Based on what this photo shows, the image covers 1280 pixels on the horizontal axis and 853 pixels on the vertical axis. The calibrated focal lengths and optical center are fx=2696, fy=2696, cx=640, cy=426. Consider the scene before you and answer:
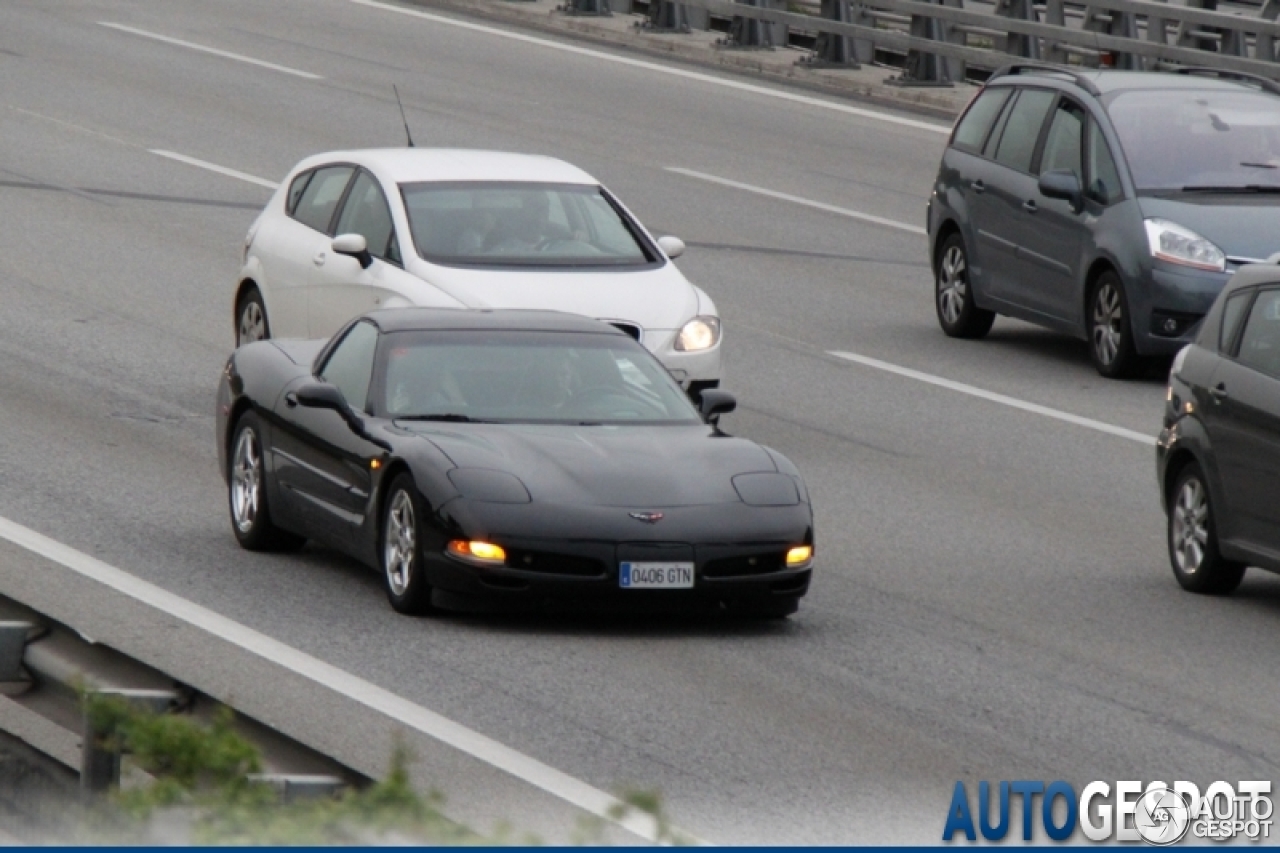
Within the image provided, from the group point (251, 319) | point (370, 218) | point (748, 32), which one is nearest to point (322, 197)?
point (370, 218)

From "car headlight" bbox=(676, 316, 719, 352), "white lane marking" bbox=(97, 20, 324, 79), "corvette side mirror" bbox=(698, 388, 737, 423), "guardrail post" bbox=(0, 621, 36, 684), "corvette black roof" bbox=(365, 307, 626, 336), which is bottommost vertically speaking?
"white lane marking" bbox=(97, 20, 324, 79)

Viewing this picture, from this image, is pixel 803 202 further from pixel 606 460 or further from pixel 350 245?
pixel 606 460

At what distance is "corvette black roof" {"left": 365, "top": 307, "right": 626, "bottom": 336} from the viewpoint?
12.2m

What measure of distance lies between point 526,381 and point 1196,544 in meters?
3.12

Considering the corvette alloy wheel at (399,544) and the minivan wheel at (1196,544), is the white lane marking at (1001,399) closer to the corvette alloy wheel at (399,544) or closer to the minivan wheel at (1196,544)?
the minivan wheel at (1196,544)

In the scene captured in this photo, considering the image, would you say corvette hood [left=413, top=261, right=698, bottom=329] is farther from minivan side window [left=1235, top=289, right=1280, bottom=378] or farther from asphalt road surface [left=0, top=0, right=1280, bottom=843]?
minivan side window [left=1235, top=289, right=1280, bottom=378]

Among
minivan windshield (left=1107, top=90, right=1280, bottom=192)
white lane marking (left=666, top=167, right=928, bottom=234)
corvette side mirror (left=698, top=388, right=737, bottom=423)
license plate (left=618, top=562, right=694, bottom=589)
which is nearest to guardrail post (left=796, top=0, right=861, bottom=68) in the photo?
white lane marking (left=666, top=167, right=928, bottom=234)

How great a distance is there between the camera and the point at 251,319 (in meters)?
16.6

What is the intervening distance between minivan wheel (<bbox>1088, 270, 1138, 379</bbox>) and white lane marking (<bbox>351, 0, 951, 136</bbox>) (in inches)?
470

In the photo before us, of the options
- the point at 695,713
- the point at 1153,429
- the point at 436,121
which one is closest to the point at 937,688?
the point at 695,713

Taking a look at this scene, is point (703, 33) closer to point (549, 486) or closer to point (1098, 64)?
point (1098, 64)

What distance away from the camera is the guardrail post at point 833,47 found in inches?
1320

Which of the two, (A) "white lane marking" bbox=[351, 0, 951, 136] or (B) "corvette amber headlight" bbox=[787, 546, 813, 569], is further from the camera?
(A) "white lane marking" bbox=[351, 0, 951, 136]

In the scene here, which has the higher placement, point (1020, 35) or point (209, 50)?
point (1020, 35)
